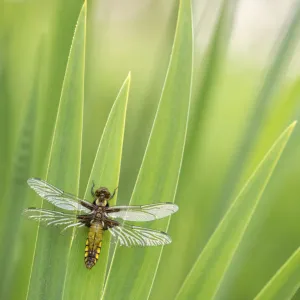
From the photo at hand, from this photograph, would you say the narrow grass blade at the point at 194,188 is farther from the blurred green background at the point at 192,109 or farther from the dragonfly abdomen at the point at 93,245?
the dragonfly abdomen at the point at 93,245

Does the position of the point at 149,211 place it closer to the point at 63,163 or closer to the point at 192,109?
the point at 63,163

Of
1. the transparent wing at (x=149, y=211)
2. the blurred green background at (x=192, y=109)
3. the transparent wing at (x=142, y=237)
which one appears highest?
the blurred green background at (x=192, y=109)

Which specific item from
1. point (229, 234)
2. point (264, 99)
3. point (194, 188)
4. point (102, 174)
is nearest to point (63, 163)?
point (102, 174)

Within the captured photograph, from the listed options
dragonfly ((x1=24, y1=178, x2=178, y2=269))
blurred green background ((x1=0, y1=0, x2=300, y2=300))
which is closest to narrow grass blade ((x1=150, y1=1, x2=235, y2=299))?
blurred green background ((x1=0, y1=0, x2=300, y2=300))

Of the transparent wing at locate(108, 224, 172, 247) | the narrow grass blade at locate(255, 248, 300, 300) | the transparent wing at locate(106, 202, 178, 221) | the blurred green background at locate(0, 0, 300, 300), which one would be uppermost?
the blurred green background at locate(0, 0, 300, 300)

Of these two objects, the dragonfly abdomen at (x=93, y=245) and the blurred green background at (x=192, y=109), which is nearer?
the dragonfly abdomen at (x=93, y=245)

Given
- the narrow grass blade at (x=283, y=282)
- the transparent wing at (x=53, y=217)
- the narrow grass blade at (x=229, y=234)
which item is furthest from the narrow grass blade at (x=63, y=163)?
the narrow grass blade at (x=283, y=282)

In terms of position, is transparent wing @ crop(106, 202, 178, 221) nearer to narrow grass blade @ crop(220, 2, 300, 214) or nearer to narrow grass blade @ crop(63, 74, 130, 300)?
narrow grass blade @ crop(63, 74, 130, 300)

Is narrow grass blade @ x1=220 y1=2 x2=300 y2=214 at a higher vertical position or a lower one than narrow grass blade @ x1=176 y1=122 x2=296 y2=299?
higher
